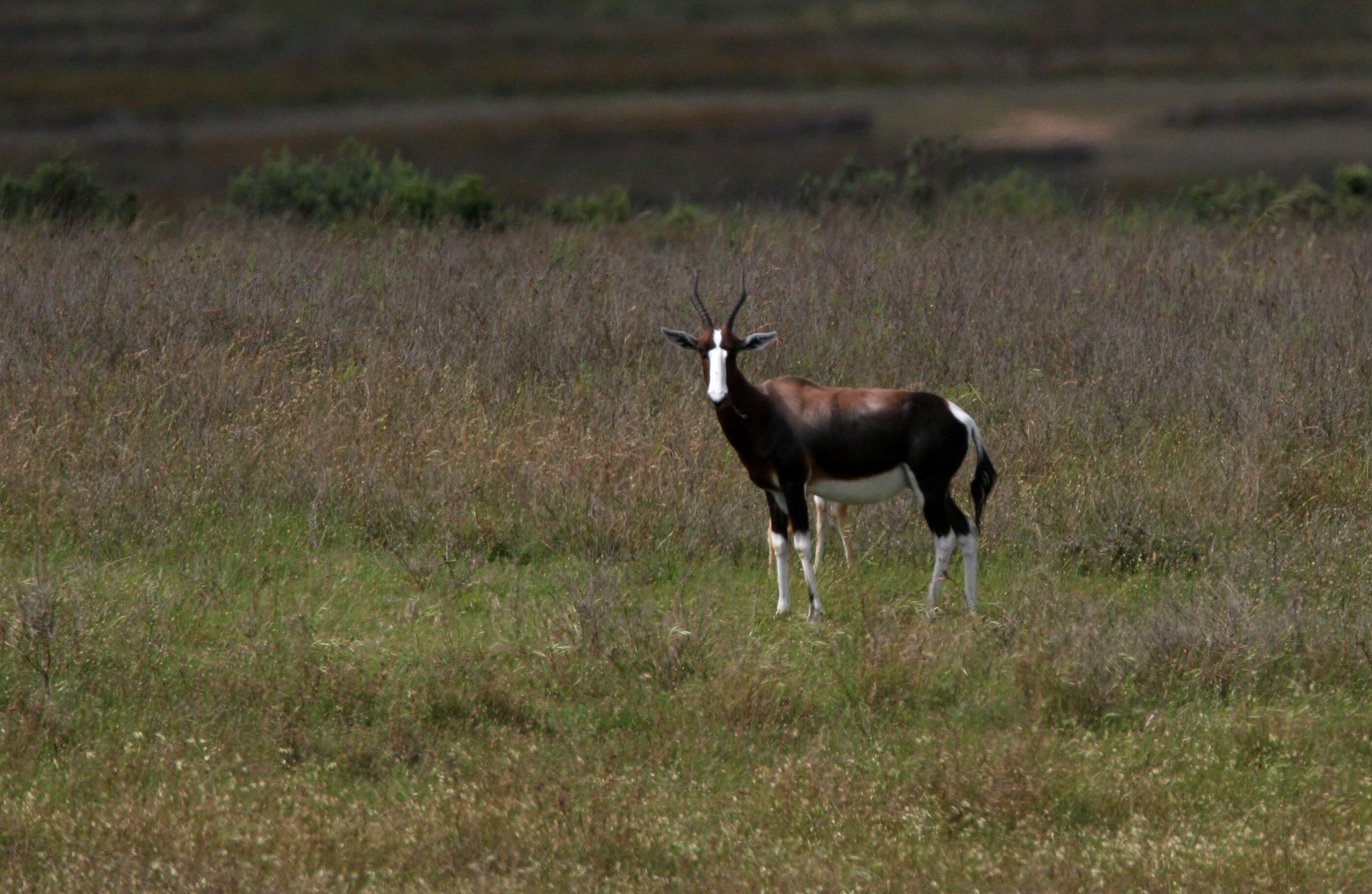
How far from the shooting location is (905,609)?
7.77 metres

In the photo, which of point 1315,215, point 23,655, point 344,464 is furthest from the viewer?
point 1315,215

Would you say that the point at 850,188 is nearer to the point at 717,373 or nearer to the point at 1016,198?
the point at 1016,198

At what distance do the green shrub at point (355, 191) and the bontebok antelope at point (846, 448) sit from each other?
10863mm

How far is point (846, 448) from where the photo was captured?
747 centimetres

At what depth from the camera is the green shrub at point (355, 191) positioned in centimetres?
1859

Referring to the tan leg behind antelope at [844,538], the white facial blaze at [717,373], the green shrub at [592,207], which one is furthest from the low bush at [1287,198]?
the white facial blaze at [717,373]

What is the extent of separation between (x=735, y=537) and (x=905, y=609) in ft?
4.60

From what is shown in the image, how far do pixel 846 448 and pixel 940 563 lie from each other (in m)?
0.78

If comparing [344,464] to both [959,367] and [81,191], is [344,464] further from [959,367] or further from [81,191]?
[81,191]

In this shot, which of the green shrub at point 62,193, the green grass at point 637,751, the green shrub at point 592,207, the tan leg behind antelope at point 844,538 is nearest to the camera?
the green grass at point 637,751

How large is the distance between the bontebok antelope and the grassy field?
0.39m

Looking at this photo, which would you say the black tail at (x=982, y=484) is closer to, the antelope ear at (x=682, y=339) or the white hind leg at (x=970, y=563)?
the white hind leg at (x=970, y=563)

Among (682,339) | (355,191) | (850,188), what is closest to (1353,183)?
(850,188)

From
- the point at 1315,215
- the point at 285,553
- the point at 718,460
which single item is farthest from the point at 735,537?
the point at 1315,215
